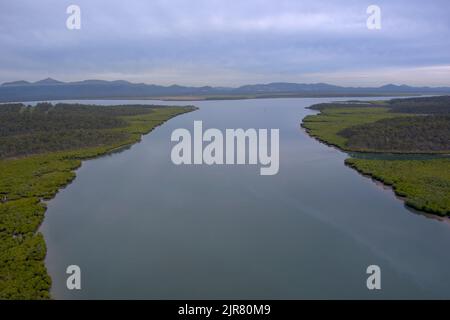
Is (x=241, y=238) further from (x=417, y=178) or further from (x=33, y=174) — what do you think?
(x=33, y=174)

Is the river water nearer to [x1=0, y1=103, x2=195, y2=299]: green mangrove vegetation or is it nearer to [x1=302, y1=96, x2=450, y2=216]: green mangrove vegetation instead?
[x1=0, y1=103, x2=195, y2=299]: green mangrove vegetation

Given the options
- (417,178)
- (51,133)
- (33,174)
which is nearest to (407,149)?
(417,178)

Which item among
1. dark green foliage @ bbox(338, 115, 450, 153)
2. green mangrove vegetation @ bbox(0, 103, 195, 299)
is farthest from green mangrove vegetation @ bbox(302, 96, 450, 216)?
green mangrove vegetation @ bbox(0, 103, 195, 299)

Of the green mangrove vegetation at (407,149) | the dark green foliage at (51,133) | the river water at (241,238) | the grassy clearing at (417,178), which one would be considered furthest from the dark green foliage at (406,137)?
the dark green foliage at (51,133)

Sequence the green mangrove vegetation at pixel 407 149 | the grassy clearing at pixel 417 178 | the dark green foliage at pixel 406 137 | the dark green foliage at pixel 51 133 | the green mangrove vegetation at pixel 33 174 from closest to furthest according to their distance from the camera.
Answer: the green mangrove vegetation at pixel 33 174, the grassy clearing at pixel 417 178, the green mangrove vegetation at pixel 407 149, the dark green foliage at pixel 406 137, the dark green foliage at pixel 51 133

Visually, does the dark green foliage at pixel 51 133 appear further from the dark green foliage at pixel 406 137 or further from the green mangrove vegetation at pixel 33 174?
the dark green foliage at pixel 406 137
